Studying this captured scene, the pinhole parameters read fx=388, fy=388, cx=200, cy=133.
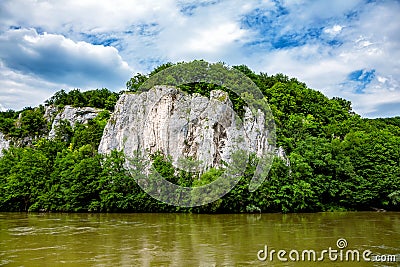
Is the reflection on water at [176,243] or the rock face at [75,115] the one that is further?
the rock face at [75,115]

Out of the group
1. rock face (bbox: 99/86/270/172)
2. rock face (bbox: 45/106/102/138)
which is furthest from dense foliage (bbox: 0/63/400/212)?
rock face (bbox: 45/106/102/138)

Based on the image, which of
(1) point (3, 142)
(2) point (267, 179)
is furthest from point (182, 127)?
(1) point (3, 142)

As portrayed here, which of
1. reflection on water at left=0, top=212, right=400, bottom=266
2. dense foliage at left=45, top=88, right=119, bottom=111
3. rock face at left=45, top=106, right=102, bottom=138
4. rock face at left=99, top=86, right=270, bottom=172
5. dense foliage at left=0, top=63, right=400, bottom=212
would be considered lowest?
reflection on water at left=0, top=212, right=400, bottom=266

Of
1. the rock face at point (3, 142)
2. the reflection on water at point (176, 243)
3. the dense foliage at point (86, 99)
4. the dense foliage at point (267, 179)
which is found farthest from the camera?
the dense foliage at point (86, 99)

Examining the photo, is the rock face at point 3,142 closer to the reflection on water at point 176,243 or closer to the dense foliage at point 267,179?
the dense foliage at point 267,179

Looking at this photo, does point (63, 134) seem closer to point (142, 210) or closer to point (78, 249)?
point (142, 210)

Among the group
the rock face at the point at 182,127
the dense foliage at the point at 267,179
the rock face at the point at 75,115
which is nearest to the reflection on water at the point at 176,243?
the dense foliage at the point at 267,179

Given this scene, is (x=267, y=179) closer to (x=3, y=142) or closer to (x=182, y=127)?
(x=182, y=127)

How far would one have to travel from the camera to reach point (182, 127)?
3616cm

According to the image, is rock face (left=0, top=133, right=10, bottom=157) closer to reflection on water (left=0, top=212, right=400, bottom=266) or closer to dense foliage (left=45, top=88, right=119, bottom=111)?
dense foliage (left=45, top=88, right=119, bottom=111)

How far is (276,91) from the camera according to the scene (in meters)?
42.7

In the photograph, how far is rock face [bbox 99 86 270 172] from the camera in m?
34.0

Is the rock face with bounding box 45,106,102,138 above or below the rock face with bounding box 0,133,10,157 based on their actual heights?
above

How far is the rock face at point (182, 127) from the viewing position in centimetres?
3400
